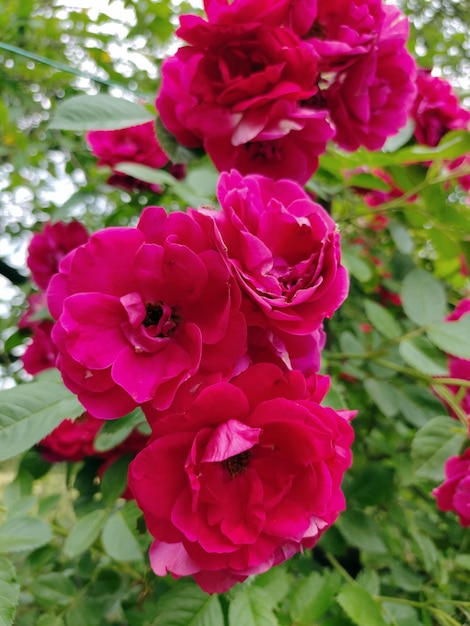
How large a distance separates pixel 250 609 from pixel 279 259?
326 mm

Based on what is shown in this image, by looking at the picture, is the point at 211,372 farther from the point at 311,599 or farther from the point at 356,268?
the point at 356,268

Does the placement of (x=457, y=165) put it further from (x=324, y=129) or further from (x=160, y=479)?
(x=160, y=479)

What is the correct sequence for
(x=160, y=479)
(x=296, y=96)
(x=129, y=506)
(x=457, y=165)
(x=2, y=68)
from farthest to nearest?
(x=2, y=68) < (x=457, y=165) < (x=129, y=506) < (x=296, y=96) < (x=160, y=479)

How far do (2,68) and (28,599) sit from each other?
46.5 inches

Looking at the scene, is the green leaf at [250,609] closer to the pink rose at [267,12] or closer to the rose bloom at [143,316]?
the rose bloom at [143,316]

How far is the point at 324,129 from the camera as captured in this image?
56 centimetres

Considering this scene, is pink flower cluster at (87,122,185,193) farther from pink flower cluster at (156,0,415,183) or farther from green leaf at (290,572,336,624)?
green leaf at (290,572,336,624)

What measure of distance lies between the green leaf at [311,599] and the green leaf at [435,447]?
0.57 feet

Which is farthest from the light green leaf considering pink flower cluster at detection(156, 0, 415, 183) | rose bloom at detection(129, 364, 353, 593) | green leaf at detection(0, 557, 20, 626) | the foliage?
green leaf at detection(0, 557, 20, 626)

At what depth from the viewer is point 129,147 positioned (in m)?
0.84

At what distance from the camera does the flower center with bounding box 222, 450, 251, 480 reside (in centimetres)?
41

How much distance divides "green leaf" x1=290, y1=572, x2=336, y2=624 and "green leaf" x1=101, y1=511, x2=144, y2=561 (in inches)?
7.3

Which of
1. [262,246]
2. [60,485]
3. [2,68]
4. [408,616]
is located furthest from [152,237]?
[60,485]

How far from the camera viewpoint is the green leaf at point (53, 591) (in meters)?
0.74
